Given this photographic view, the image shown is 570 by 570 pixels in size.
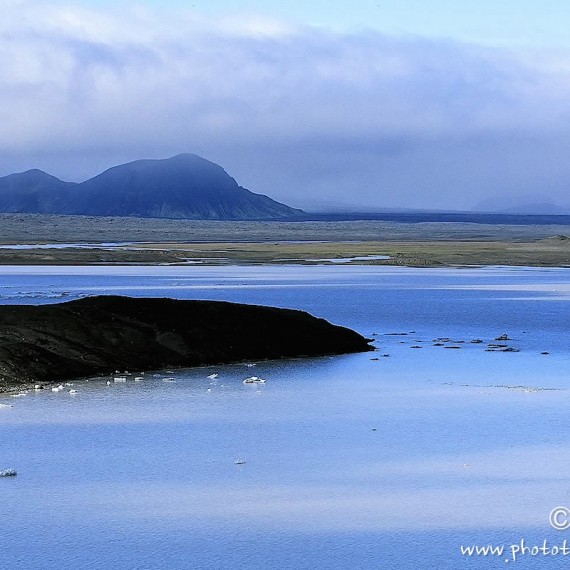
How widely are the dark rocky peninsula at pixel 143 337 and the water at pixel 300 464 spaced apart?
1004 millimetres

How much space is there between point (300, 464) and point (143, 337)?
39.1 ft

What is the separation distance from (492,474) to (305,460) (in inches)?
112

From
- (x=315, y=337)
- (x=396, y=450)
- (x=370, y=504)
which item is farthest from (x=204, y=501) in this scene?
(x=315, y=337)

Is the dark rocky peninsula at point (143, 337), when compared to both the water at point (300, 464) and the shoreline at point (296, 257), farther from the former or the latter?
the shoreline at point (296, 257)

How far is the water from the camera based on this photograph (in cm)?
1262

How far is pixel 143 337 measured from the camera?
27906mm

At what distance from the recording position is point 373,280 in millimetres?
65125

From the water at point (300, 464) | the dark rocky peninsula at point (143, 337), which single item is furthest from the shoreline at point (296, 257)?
the water at point (300, 464)

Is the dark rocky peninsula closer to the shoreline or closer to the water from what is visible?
the water

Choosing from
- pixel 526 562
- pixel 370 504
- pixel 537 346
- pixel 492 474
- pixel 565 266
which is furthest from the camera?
pixel 565 266

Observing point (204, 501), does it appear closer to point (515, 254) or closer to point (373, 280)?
point (373, 280)

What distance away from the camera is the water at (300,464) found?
1262 cm

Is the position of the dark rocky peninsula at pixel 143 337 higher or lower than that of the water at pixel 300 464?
higher

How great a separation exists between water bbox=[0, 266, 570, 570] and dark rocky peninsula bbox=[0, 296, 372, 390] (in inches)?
39.5
